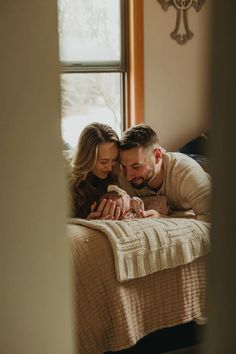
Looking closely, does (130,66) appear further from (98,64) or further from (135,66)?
(98,64)

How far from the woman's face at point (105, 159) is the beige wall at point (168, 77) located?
160cm

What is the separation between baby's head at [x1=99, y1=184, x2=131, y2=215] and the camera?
2.62 m

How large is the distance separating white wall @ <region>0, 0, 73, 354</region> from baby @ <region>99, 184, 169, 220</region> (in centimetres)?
207

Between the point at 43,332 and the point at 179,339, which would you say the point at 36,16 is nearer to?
the point at 43,332

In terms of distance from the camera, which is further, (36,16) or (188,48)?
(188,48)

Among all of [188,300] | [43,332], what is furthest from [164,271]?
[43,332]

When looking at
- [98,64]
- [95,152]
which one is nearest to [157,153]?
[95,152]

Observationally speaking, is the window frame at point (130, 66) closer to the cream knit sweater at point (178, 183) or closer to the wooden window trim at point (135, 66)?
the wooden window trim at point (135, 66)

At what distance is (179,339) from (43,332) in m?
1.96

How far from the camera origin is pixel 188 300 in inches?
90.9

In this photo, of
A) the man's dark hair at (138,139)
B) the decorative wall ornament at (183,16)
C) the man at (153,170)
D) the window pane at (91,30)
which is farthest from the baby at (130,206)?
the decorative wall ornament at (183,16)

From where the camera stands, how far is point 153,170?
9.16 ft

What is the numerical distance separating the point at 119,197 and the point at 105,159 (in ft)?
0.66

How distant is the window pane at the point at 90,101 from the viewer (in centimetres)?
403
